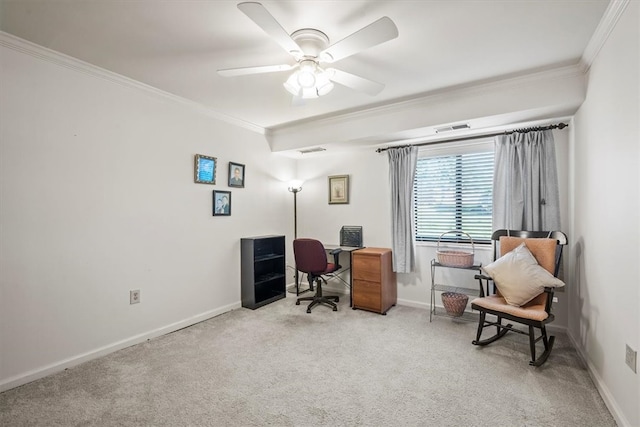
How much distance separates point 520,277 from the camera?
2.54 m

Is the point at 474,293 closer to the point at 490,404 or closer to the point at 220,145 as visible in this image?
the point at 490,404

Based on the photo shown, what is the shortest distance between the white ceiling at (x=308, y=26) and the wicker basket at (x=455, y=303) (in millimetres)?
2254

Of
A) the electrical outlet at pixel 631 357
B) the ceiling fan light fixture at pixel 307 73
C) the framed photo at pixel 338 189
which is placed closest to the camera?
the electrical outlet at pixel 631 357

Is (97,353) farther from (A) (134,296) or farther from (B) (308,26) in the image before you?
(B) (308,26)

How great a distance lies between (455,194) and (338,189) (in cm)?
163

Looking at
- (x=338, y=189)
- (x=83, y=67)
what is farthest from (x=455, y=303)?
(x=83, y=67)

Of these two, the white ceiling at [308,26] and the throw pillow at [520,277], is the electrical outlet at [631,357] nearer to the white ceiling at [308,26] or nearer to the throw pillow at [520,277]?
the throw pillow at [520,277]

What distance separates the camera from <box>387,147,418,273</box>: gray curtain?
12.4ft

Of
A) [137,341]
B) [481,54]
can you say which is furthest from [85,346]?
[481,54]

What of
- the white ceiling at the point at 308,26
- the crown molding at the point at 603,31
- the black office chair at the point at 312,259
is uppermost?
the white ceiling at the point at 308,26

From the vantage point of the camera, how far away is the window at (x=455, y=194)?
3.50 meters

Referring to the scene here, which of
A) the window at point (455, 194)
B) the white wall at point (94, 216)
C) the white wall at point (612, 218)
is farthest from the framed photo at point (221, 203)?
the white wall at point (612, 218)

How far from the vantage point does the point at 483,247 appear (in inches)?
137

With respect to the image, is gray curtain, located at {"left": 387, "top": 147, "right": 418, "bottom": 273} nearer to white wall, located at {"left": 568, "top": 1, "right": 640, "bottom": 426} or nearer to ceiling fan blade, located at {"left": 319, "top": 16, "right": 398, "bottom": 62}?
white wall, located at {"left": 568, "top": 1, "right": 640, "bottom": 426}
